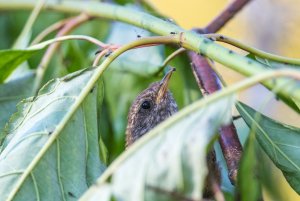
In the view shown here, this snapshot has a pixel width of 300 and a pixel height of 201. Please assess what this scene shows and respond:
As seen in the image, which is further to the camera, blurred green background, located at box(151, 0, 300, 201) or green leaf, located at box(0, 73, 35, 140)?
blurred green background, located at box(151, 0, 300, 201)

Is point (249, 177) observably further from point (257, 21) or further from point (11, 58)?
point (257, 21)

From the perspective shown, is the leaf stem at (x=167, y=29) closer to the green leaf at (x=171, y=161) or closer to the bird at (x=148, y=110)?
the green leaf at (x=171, y=161)

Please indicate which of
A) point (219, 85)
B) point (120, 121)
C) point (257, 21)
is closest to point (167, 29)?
point (219, 85)

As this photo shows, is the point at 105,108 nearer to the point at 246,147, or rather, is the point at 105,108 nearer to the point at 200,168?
the point at 246,147

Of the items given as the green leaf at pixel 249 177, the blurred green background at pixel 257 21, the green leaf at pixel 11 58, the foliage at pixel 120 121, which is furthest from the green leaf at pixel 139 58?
the blurred green background at pixel 257 21

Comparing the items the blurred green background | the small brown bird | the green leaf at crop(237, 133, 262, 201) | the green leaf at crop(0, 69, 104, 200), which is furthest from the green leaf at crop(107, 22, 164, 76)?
the blurred green background

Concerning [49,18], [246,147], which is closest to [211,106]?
[246,147]

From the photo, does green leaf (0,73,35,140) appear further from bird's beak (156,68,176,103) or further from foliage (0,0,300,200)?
bird's beak (156,68,176,103)
